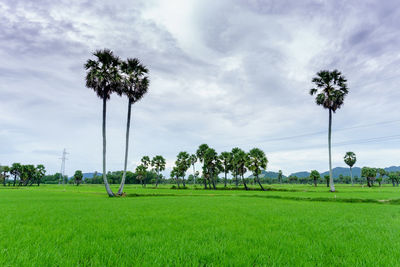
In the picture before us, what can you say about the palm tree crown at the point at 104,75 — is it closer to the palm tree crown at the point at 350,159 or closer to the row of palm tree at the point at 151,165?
the row of palm tree at the point at 151,165

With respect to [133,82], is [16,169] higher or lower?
lower

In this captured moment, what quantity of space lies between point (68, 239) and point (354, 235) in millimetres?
11395

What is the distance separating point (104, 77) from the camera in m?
34.7

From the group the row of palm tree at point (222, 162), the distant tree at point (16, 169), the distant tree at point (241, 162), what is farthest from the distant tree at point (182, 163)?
the distant tree at point (16, 169)

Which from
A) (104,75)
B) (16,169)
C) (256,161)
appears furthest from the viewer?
(16,169)

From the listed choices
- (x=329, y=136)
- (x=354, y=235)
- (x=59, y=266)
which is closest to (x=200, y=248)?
(x=59, y=266)

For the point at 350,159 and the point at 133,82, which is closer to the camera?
the point at 133,82

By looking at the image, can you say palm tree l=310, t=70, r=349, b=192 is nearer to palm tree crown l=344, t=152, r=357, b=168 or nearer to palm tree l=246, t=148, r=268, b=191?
palm tree l=246, t=148, r=268, b=191

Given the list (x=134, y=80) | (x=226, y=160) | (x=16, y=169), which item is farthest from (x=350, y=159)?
(x=16, y=169)

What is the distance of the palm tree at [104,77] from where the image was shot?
34.3 m

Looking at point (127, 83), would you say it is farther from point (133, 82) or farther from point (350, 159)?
point (350, 159)

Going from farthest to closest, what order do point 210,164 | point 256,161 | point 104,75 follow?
point 210,164, point 256,161, point 104,75

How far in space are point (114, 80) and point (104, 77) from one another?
5.50 feet

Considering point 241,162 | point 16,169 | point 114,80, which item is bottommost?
point 16,169
